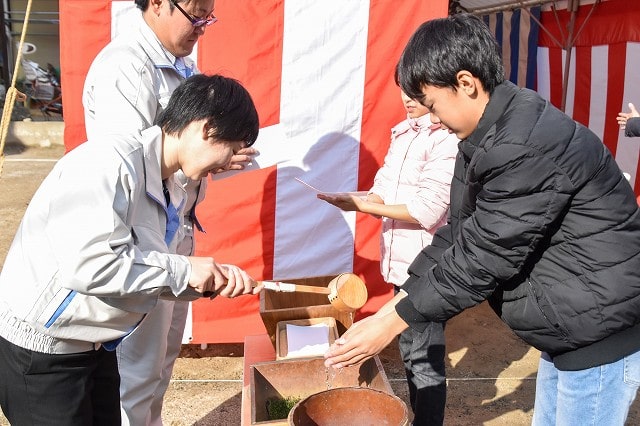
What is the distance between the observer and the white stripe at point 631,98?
A: 185 inches

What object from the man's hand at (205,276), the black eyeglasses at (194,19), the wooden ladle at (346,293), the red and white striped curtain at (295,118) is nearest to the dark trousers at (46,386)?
the man's hand at (205,276)

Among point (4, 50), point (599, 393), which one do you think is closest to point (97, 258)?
point (599, 393)

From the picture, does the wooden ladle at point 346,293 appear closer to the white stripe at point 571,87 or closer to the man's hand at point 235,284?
the man's hand at point 235,284

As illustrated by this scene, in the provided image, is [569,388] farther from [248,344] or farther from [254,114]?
[248,344]

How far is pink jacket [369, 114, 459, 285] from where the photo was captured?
2.36 metres

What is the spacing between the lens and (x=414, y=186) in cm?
249

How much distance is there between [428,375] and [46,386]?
1.50m

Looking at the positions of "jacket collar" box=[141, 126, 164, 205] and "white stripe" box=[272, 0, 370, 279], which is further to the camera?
"white stripe" box=[272, 0, 370, 279]

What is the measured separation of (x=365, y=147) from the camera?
311 centimetres

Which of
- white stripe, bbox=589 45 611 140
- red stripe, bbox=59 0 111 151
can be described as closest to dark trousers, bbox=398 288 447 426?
red stripe, bbox=59 0 111 151

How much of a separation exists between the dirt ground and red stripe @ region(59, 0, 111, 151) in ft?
4.62

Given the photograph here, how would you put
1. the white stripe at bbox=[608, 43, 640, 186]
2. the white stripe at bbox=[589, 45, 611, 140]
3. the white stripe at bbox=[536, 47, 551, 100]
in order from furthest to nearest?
the white stripe at bbox=[536, 47, 551, 100] < the white stripe at bbox=[589, 45, 611, 140] < the white stripe at bbox=[608, 43, 640, 186]

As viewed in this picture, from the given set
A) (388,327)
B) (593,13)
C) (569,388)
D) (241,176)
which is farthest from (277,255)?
(593,13)

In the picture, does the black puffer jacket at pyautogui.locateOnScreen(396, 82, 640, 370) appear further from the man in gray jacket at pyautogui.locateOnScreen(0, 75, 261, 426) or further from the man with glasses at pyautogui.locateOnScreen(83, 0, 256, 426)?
the man with glasses at pyautogui.locateOnScreen(83, 0, 256, 426)
